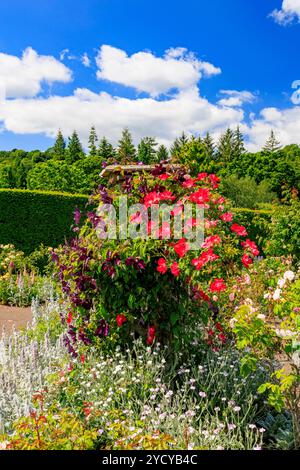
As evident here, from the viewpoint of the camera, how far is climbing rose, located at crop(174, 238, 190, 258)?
3314 mm

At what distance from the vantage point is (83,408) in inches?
115

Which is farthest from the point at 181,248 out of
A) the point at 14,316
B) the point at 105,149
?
the point at 105,149

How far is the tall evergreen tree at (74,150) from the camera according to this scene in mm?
48275

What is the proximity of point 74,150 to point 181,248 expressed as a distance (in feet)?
159

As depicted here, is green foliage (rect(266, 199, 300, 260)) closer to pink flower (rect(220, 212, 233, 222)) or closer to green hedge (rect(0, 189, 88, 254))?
pink flower (rect(220, 212, 233, 222))

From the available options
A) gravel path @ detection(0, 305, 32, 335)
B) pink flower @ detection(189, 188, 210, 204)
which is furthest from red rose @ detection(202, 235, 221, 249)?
gravel path @ detection(0, 305, 32, 335)

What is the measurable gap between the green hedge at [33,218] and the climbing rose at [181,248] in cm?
946

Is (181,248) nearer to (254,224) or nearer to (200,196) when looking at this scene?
(200,196)

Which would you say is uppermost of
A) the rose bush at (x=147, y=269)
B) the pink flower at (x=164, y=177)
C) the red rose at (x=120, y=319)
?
the pink flower at (x=164, y=177)

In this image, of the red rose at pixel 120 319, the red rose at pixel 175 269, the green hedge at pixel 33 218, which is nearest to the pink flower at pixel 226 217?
the red rose at pixel 175 269

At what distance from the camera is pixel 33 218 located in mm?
12789

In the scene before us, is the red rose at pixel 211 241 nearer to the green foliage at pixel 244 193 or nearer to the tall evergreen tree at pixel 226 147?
the green foliage at pixel 244 193
